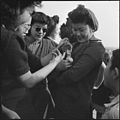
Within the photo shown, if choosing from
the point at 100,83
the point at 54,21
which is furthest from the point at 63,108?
the point at 54,21

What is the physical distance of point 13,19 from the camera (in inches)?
51.1

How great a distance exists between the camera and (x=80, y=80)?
5.34ft

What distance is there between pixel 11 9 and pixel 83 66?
0.56 metres

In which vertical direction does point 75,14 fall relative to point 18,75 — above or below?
above

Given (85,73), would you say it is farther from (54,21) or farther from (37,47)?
(54,21)

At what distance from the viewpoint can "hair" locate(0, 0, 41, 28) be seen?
1.28 m

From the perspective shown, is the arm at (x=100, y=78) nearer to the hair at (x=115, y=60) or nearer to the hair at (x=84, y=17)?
the hair at (x=84, y=17)

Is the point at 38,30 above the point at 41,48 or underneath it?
above

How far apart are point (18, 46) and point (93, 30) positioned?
2.23 feet

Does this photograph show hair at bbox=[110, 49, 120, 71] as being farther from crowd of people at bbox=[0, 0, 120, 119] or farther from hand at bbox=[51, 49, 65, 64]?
hand at bbox=[51, 49, 65, 64]

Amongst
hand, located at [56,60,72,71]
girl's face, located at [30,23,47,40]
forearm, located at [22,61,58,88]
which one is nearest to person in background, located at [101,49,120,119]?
forearm, located at [22,61,58,88]

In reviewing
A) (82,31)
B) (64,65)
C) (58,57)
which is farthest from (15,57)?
(82,31)

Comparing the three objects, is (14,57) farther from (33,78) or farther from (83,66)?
(83,66)

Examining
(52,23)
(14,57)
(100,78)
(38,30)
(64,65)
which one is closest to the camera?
(14,57)
